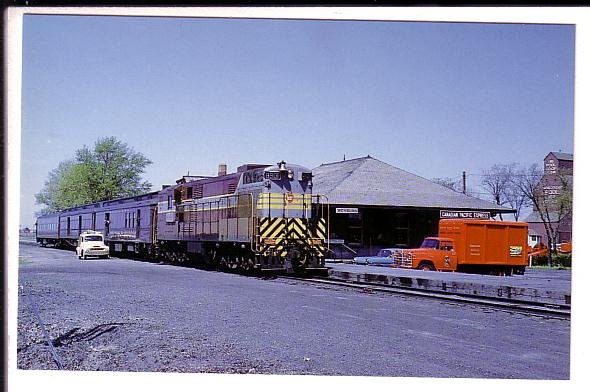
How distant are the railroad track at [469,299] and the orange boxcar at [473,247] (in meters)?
0.25

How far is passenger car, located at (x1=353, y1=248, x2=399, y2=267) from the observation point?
20.0 ft

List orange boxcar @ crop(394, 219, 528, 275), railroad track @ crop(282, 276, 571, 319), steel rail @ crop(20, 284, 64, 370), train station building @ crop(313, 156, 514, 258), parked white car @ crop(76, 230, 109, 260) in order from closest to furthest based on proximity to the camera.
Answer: steel rail @ crop(20, 284, 64, 370) → railroad track @ crop(282, 276, 571, 319) → train station building @ crop(313, 156, 514, 258) → orange boxcar @ crop(394, 219, 528, 275) → parked white car @ crop(76, 230, 109, 260)

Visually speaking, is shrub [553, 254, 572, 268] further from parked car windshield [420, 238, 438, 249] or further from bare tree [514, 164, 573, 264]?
parked car windshield [420, 238, 438, 249]

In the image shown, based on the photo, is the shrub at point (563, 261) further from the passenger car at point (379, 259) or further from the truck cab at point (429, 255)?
the passenger car at point (379, 259)

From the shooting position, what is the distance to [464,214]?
6008mm

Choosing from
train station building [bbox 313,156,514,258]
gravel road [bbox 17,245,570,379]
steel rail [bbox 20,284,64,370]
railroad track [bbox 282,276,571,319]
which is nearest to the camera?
gravel road [bbox 17,245,570,379]

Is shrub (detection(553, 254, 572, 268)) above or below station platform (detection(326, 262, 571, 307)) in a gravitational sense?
above

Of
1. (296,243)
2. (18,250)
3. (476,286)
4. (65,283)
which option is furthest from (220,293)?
(476,286)

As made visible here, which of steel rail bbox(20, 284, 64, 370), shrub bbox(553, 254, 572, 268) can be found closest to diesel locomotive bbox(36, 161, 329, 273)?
steel rail bbox(20, 284, 64, 370)

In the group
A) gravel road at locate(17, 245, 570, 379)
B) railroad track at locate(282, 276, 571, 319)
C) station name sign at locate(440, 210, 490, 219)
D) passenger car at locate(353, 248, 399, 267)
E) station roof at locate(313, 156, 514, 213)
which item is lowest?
gravel road at locate(17, 245, 570, 379)

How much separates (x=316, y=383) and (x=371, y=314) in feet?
2.51

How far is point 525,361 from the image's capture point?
5.16 metres

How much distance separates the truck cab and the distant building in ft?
2.83

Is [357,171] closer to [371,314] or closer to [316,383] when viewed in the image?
[371,314]
